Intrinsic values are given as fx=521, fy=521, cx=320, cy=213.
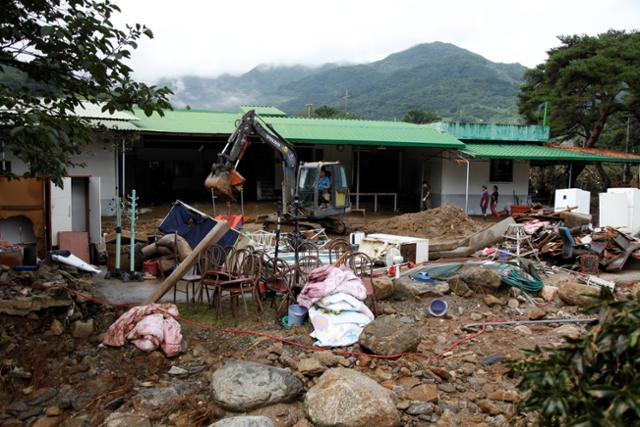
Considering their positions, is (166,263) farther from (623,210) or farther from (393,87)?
(393,87)

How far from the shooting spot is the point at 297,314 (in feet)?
23.1

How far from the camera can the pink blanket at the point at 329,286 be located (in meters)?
6.89

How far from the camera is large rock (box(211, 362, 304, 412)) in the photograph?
5.12 metres

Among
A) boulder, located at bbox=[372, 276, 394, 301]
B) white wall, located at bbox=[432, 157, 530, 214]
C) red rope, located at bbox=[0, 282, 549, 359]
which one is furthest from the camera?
white wall, located at bbox=[432, 157, 530, 214]

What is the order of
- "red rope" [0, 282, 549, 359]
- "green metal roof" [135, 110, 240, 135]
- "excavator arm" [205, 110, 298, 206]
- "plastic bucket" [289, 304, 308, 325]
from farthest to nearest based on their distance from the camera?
"green metal roof" [135, 110, 240, 135] → "excavator arm" [205, 110, 298, 206] → "plastic bucket" [289, 304, 308, 325] → "red rope" [0, 282, 549, 359]

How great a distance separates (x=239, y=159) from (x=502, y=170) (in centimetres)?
1448

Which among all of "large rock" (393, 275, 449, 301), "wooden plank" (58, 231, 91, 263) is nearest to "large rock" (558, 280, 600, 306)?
"large rock" (393, 275, 449, 301)

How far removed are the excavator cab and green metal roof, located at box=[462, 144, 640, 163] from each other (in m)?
7.36

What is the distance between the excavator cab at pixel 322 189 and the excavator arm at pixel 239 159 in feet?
3.90

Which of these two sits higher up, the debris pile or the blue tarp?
the blue tarp

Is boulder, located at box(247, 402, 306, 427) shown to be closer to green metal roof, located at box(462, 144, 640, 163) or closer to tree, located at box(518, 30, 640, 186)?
green metal roof, located at box(462, 144, 640, 163)

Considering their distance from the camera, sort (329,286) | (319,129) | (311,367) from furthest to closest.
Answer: (319,129) → (329,286) → (311,367)

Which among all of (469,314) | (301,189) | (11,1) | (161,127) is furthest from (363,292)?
(161,127)

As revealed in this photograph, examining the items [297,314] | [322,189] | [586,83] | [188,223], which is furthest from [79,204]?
[586,83]
